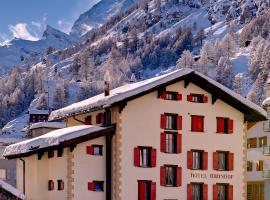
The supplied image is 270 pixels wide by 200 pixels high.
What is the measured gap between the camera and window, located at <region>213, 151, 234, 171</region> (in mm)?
55394

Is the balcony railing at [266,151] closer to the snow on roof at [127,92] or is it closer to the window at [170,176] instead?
the window at [170,176]

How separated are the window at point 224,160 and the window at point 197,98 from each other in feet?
13.2

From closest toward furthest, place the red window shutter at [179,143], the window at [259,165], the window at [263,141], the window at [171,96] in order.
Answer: the window at [171,96] → the red window shutter at [179,143] → the window at [259,165] → the window at [263,141]

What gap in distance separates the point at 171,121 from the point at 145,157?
11.3ft

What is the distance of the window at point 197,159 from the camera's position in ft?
178

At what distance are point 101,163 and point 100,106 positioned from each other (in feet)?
13.2

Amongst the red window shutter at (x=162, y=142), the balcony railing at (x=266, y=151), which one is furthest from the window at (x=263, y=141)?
the red window shutter at (x=162, y=142)

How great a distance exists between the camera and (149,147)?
52469 mm

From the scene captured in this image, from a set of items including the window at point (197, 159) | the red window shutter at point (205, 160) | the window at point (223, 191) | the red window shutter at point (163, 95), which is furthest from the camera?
the window at point (223, 191)

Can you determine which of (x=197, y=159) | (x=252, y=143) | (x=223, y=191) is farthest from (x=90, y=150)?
(x=252, y=143)

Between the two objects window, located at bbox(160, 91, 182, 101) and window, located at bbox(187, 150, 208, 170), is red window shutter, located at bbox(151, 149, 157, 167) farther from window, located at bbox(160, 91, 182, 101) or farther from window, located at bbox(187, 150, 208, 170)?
window, located at bbox(160, 91, 182, 101)

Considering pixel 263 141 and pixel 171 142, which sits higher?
pixel 263 141

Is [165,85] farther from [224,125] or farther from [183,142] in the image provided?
[224,125]

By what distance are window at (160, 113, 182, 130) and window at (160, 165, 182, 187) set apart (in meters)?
2.81
